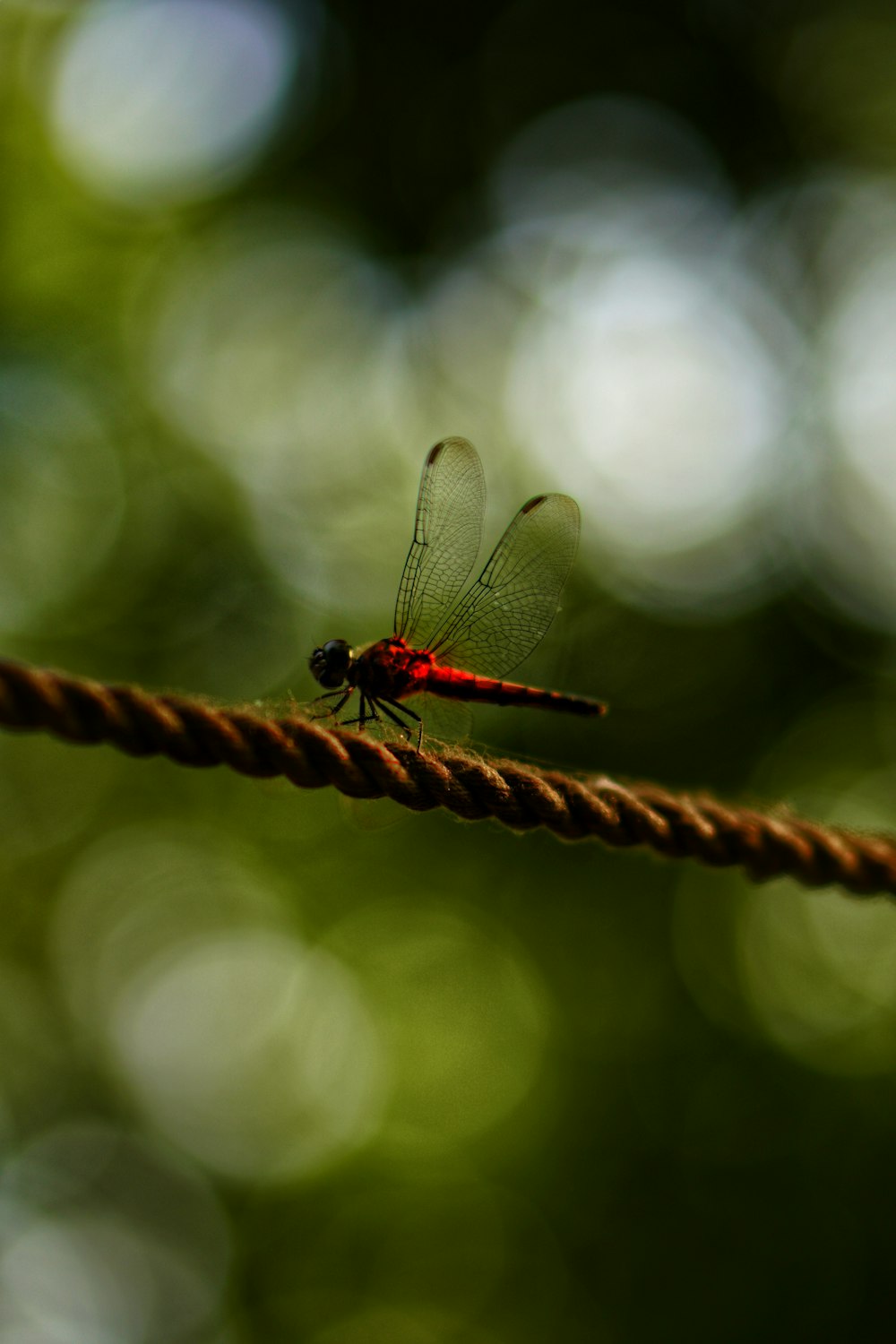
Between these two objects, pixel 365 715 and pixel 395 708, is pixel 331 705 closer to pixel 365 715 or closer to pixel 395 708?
pixel 365 715

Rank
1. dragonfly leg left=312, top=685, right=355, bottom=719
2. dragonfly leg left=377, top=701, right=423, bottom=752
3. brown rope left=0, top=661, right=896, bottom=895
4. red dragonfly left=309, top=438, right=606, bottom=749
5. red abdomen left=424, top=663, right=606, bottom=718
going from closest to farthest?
brown rope left=0, top=661, right=896, bottom=895 < dragonfly leg left=312, top=685, right=355, bottom=719 < dragonfly leg left=377, top=701, right=423, bottom=752 < red abdomen left=424, top=663, right=606, bottom=718 < red dragonfly left=309, top=438, right=606, bottom=749

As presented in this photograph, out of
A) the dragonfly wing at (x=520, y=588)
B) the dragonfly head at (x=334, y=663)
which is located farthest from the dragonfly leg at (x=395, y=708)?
the dragonfly wing at (x=520, y=588)

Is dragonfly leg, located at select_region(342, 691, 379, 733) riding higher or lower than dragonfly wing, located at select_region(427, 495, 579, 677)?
lower

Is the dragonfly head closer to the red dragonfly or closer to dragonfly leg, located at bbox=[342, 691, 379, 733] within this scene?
dragonfly leg, located at bbox=[342, 691, 379, 733]

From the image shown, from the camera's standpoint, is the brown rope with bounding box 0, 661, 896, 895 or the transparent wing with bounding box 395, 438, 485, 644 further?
the transparent wing with bounding box 395, 438, 485, 644

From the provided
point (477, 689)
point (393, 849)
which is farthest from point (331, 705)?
point (393, 849)

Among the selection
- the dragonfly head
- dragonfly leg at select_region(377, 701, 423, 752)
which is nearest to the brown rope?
dragonfly leg at select_region(377, 701, 423, 752)
